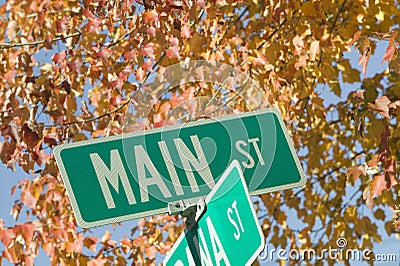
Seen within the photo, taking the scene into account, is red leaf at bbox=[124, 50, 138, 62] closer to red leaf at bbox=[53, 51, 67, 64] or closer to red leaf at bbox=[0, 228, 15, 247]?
red leaf at bbox=[53, 51, 67, 64]

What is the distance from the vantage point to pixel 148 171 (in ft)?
3.28

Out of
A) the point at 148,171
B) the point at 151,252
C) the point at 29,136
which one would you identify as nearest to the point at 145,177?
the point at 148,171

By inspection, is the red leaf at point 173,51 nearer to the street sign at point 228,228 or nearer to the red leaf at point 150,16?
the red leaf at point 150,16

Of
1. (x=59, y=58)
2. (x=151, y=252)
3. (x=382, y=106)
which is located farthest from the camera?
(x=151, y=252)

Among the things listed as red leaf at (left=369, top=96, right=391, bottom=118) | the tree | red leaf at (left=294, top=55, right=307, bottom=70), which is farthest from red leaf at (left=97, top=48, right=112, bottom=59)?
red leaf at (left=369, top=96, right=391, bottom=118)

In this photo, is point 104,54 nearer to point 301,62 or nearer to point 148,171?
point 301,62

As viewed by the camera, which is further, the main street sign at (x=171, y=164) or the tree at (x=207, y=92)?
the tree at (x=207, y=92)

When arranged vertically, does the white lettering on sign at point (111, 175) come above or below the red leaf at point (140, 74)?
above

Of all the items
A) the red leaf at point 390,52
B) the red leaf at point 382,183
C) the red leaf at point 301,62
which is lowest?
the red leaf at point 382,183

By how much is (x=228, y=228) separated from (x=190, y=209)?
74 millimetres

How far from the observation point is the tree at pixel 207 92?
239 centimetres

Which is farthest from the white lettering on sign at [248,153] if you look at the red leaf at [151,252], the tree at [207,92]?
the red leaf at [151,252]

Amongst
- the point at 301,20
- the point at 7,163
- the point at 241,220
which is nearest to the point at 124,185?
the point at 241,220

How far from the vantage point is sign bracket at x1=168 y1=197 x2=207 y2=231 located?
974 mm
